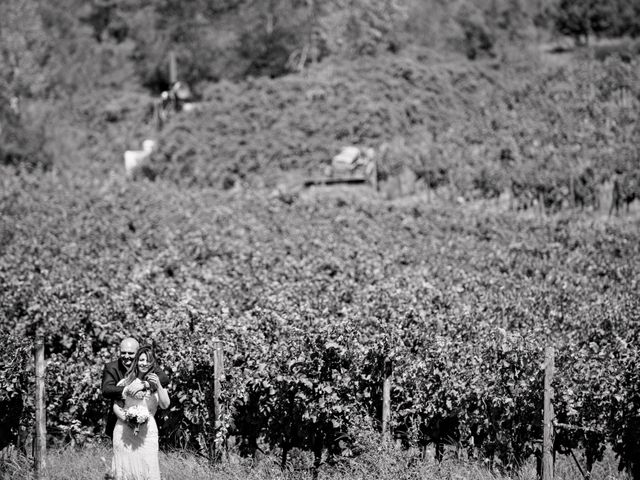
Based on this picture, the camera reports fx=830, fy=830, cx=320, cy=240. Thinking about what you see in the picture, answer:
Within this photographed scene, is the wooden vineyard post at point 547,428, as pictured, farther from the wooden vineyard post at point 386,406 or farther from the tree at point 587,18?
the tree at point 587,18

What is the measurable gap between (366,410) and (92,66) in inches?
1585

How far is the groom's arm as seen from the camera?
248 inches

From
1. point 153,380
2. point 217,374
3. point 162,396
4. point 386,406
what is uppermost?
point 153,380

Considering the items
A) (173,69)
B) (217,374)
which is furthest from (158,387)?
(173,69)

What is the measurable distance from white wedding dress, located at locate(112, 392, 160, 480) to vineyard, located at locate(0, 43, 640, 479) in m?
1.55

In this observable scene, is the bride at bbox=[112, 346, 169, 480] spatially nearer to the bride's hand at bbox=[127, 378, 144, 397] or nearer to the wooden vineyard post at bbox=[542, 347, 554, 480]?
the bride's hand at bbox=[127, 378, 144, 397]

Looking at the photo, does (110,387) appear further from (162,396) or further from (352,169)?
(352,169)

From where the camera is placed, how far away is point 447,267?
1478cm

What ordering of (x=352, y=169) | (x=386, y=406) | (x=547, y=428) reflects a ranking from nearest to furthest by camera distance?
(x=547, y=428)
(x=386, y=406)
(x=352, y=169)

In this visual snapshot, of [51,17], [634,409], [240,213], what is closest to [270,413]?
[634,409]

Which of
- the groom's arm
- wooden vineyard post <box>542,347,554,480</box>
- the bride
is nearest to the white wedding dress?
the bride

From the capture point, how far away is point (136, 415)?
6281 millimetres

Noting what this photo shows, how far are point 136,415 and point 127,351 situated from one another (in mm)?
487

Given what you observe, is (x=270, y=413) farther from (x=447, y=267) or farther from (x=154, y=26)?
(x=154, y=26)
